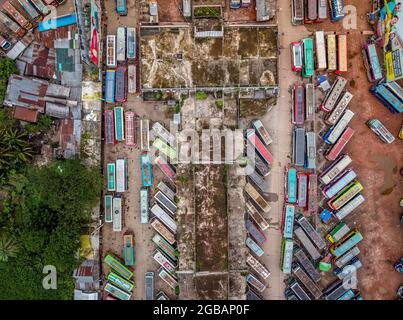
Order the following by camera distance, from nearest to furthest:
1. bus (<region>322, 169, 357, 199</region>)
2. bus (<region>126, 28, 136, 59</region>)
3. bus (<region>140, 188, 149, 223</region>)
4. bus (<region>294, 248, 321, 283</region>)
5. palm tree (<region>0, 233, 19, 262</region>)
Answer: palm tree (<region>0, 233, 19, 262</region>), bus (<region>126, 28, 136, 59</region>), bus (<region>140, 188, 149, 223</region>), bus (<region>322, 169, 357, 199</region>), bus (<region>294, 248, 321, 283</region>)

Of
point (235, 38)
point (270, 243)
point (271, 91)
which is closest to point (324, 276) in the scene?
point (270, 243)

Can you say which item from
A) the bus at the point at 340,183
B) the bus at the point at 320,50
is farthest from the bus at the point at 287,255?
the bus at the point at 320,50

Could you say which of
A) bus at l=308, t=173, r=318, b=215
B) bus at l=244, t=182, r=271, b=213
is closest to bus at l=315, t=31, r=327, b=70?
bus at l=308, t=173, r=318, b=215

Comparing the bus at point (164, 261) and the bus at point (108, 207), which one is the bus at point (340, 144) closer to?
the bus at point (164, 261)

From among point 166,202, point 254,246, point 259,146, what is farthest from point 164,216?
point 259,146

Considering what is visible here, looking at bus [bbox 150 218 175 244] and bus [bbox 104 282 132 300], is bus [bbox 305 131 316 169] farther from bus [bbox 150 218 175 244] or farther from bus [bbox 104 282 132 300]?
bus [bbox 104 282 132 300]

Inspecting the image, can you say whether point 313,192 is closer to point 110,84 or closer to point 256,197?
point 256,197

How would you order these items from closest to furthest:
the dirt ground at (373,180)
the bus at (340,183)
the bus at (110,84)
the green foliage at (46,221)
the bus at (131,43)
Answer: the green foliage at (46,221), the bus at (131,43), the bus at (110,84), the bus at (340,183), the dirt ground at (373,180)

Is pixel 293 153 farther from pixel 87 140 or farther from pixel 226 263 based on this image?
pixel 87 140
